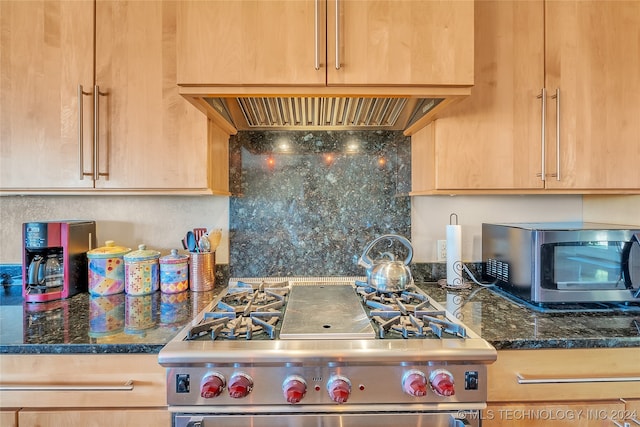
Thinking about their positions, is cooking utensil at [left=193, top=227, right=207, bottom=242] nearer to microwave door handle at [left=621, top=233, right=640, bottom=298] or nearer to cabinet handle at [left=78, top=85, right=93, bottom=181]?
cabinet handle at [left=78, top=85, right=93, bottom=181]

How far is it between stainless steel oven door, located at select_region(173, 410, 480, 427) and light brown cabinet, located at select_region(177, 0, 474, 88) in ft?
3.47

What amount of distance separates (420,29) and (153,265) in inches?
58.0

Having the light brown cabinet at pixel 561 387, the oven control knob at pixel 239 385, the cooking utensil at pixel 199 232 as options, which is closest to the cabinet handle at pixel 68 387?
the oven control knob at pixel 239 385

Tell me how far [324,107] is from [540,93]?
89 cm

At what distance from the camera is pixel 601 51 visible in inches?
51.7

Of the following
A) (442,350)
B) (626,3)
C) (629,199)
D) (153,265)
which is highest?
A: (626,3)

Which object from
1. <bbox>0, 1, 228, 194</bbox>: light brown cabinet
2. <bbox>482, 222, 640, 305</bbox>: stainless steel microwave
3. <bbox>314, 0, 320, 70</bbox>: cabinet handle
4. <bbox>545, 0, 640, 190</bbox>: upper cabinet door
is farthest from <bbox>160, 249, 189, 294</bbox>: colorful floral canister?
<bbox>545, 0, 640, 190</bbox>: upper cabinet door

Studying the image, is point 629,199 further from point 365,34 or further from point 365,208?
point 365,34

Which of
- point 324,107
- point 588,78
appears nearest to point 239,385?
point 324,107

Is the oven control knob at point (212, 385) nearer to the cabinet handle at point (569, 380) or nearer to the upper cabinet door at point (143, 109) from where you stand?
the upper cabinet door at point (143, 109)

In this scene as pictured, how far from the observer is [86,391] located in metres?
0.96

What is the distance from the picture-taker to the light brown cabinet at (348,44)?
1113mm

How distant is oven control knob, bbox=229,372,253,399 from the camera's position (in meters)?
0.87

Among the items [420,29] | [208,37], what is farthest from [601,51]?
[208,37]
